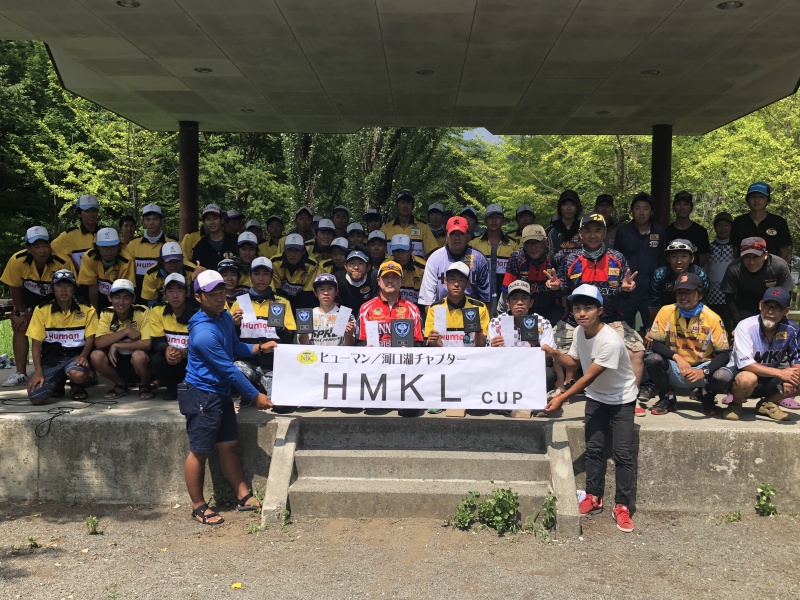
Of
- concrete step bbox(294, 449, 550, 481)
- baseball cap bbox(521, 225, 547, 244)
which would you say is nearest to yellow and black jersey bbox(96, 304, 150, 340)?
concrete step bbox(294, 449, 550, 481)

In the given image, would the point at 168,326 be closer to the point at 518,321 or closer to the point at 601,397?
the point at 518,321

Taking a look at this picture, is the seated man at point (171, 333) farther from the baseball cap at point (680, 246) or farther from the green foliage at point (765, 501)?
the green foliage at point (765, 501)

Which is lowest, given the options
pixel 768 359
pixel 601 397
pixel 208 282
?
pixel 601 397

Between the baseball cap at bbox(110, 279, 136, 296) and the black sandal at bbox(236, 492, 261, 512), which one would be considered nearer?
the black sandal at bbox(236, 492, 261, 512)

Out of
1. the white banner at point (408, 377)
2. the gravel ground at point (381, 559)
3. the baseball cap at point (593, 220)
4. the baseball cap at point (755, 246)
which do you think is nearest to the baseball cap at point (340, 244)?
the white banner at point (408, 377)

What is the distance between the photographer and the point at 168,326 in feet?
23.2

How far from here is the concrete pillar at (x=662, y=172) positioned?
36.4 ft

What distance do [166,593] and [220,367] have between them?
1.82 metres

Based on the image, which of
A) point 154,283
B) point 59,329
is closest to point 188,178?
point 154,283

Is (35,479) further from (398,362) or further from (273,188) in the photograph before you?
(273,188)

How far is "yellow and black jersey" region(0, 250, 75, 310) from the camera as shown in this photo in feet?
26.5

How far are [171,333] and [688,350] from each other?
17.5 ft

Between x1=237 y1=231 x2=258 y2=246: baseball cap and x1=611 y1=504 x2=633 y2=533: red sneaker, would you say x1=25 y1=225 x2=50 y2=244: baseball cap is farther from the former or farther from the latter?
x1=611 y1=504 x2=633 y2=533: red sneaker

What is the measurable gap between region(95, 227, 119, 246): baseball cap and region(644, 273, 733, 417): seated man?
20.4 ft
